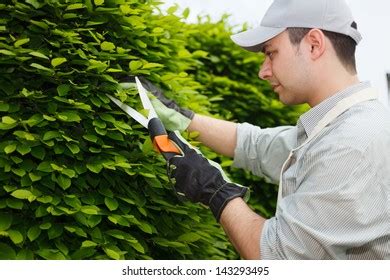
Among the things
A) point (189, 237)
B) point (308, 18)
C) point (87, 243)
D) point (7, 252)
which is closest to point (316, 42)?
point (308, 18)

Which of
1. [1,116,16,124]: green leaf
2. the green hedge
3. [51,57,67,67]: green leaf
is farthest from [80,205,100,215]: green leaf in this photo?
[51,57,67,67]: green leaf

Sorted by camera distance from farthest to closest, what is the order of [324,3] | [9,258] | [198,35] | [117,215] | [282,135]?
[198,35], [282,135], [324,3], [117,215], [9,258]

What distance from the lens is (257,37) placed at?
2.95 m

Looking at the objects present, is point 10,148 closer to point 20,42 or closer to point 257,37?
point 20,42

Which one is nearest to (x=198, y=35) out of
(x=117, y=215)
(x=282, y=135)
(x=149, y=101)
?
(x=282, y=135)

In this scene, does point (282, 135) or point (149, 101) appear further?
point (282, 135)

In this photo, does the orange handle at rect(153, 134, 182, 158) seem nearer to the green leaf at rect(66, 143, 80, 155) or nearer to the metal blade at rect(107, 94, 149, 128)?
the metal blade at rect(107, 94, 149, 128)

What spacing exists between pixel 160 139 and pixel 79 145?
36 cm

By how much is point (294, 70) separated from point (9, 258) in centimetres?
150

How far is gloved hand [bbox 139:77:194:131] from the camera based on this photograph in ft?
10.3

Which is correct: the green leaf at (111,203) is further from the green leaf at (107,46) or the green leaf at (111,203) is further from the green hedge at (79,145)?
the green leaf at (107,46)

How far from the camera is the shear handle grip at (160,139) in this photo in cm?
282
